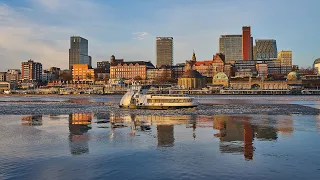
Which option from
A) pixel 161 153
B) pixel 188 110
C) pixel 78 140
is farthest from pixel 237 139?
pixel 188 110

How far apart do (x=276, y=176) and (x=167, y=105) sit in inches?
1712

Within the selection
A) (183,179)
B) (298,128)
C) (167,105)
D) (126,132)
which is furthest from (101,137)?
(167,105)

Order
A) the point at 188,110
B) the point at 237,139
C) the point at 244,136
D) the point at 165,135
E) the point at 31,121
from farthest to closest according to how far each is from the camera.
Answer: the point at 188,110 < the point at 31,121 < the point at 165,135 < the point at 244,136 < the point at 237,139

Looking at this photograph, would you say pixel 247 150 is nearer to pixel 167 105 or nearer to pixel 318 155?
pixel 318 155

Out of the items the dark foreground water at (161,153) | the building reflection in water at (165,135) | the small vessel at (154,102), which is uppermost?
the small vessel at (154,102)

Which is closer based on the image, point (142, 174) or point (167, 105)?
point (142, 174)

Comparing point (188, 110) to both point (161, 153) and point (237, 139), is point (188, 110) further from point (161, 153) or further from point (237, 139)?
point (161, 153)

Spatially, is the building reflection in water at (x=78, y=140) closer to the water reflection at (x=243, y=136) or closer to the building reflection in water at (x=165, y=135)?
the building reflection in water at (x=165, y=135)

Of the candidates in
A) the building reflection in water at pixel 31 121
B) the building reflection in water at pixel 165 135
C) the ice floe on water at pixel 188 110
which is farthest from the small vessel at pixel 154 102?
the building reflection in water at pixel 165 135

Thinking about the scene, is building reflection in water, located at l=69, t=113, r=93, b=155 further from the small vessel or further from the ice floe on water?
the small vessel

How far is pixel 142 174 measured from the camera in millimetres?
15102

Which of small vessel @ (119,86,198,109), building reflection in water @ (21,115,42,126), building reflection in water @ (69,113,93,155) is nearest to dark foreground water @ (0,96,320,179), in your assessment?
building reflection in water @ (69,113,93,155)

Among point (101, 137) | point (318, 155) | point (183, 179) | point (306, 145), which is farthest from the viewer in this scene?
point (101, 137)

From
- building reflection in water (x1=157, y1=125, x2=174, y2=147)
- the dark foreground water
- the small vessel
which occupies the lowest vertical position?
the dark foreground water
